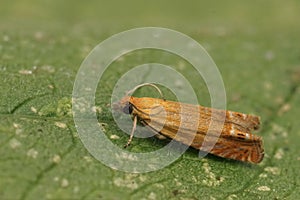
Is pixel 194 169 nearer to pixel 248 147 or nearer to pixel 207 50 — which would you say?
pixel 248 147

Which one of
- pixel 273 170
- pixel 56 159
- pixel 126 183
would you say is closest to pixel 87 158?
pixel 56 159

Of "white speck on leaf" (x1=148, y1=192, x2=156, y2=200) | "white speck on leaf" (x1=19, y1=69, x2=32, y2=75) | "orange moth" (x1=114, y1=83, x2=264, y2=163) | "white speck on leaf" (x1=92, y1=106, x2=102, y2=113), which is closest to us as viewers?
"white speck on leaf" (x1=148, y1=192, x2=156, y2=200)

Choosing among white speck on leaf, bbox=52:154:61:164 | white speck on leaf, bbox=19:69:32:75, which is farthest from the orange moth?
white speck on leaf, bbox=19:69:32:75

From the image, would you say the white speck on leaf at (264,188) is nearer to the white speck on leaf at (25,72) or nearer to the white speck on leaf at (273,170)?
the white speck on leaf at (273,170)

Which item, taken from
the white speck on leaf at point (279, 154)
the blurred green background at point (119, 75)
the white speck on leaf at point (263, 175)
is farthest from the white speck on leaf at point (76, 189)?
the white speck on leaf at point (279, 154)

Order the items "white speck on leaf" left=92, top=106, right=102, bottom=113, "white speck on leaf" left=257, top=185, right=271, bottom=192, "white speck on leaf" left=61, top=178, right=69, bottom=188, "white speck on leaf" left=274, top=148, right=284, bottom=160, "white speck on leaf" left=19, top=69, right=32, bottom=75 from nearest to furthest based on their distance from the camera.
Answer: "white speck on leaf" left=61, top=178, right=69, bottom=188, "white speck on leaf" left=257, top=185, right=271, bottom=192, "white speck on leaf" left=92, top=106, right=102, bottom=113, "white speck on leaf" left=19, top=69, right=32, bottom=75, "white speck on leaf" left=274, top=148, right=284, bottom=160

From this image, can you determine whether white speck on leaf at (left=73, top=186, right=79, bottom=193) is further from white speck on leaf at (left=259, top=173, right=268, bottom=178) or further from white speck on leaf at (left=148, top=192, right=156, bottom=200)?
white speck on leaf at (left=259, top=173, right=268, bottom=178)

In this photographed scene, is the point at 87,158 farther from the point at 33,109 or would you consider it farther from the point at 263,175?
the point at 263,175

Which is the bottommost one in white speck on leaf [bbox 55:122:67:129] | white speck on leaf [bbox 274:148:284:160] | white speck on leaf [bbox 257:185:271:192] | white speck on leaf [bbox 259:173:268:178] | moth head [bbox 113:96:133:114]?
white speck on leaf [bbox 274:148:284:160]
